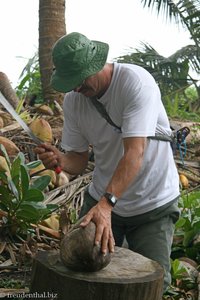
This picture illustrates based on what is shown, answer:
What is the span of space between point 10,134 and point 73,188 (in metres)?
0.94

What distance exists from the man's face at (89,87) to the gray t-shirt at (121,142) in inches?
3.1

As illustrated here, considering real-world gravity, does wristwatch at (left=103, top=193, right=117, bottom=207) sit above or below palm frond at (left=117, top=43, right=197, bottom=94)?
above

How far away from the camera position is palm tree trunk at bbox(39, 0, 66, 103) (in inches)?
304

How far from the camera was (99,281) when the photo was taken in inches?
116

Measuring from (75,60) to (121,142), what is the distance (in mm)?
541

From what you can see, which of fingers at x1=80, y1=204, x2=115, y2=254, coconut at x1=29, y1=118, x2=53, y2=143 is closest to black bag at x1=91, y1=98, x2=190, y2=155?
fingers at x1=80, y1=204, x2=115, y2=254

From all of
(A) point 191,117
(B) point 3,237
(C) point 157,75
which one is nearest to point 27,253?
(B) point 3,237

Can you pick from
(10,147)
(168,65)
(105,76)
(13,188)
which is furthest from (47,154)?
(168,65)

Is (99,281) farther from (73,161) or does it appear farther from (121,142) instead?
(73,161)

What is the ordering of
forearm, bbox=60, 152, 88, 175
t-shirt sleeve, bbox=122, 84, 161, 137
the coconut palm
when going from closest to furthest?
t-shirt sleeve, bbox=122, 84, 161, 137 → forearm, bbox=60, 152, 88, 175 → the coconut palm

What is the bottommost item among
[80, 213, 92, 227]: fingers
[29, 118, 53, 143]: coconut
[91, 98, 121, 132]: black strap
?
[29, 118, 53, 143]: coconut

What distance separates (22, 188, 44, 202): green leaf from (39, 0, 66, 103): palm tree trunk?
3919 mm

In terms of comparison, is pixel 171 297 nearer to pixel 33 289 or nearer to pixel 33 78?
pixel 33 289

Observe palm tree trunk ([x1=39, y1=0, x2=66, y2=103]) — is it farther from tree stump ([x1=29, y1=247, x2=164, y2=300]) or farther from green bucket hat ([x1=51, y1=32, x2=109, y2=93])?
tree stump ([x1=29, y1=247, x2=164, y2=300])
